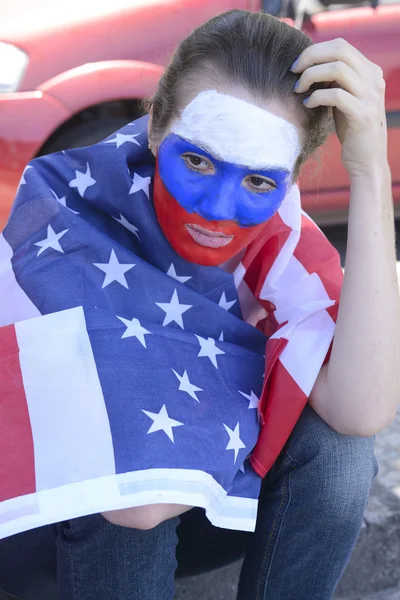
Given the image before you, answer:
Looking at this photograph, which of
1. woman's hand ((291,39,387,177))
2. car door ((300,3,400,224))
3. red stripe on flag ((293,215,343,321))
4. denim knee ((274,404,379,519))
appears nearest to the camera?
woman's hand ((291,39,387,177))

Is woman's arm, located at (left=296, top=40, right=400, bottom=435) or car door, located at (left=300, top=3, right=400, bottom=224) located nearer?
woman's arm, located at (left=296, top=40, right=400, bottom=435)

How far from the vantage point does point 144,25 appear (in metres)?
3.04

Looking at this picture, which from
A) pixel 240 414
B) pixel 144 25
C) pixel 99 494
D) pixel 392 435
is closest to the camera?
pixel 99 494

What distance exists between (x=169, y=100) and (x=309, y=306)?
53 cm

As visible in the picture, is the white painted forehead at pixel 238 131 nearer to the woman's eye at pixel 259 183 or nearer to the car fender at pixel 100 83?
the woman's eye at pixel 259 183

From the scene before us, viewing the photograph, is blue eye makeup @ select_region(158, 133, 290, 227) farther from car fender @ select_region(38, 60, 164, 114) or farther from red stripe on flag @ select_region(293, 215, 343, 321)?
car fender @ select_region(38, 60, 164, 114)

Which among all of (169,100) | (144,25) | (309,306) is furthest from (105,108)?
(309,306)

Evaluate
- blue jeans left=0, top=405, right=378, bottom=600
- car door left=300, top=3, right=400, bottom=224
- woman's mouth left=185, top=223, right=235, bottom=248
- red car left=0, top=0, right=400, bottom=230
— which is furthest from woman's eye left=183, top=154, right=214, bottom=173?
car door left=300, top=3, right=400, bottom=224

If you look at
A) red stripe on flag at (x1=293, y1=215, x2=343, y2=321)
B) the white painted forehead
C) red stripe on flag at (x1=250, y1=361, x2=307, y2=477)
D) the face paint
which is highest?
the white painted forehead

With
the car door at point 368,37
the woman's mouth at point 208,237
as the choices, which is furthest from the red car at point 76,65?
the woman's mouth at point 208,237

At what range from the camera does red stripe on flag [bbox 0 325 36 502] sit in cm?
130

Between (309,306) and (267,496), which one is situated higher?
(309,306)

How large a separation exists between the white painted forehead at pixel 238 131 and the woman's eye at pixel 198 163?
3cm

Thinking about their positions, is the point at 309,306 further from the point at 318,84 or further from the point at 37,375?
the point at 37,375
